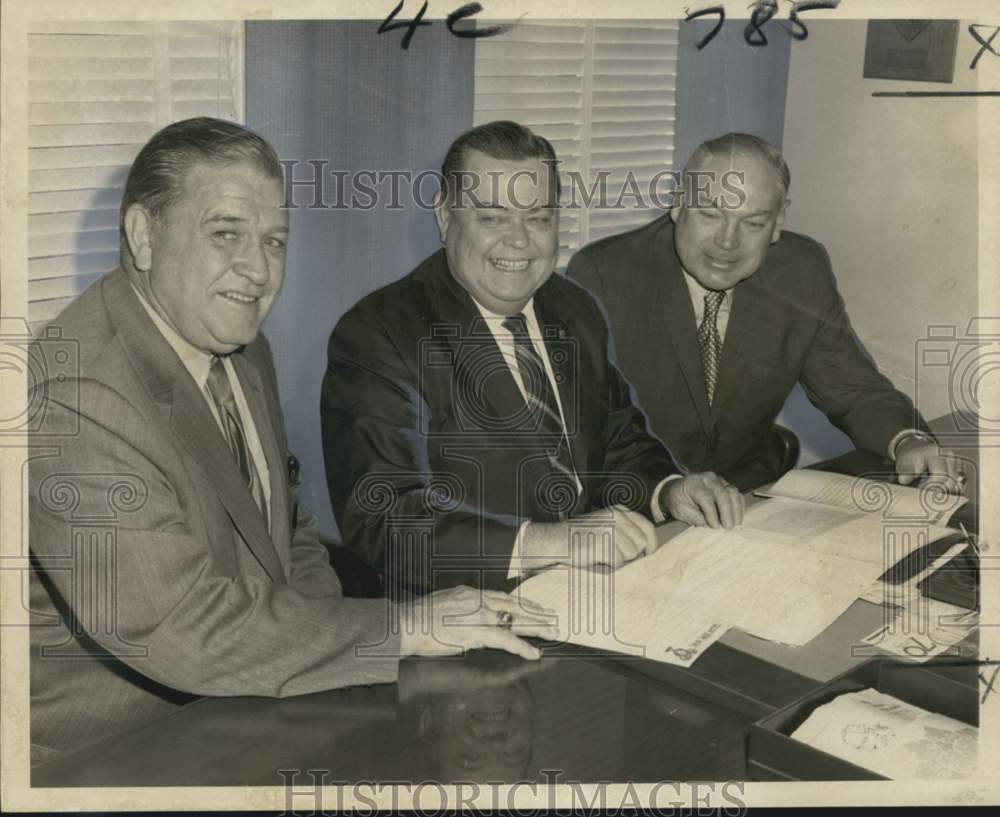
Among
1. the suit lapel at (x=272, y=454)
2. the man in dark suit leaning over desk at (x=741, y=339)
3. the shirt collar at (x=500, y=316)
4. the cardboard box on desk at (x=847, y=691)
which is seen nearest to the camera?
the cardboard box on desk at (x=847, y=691)

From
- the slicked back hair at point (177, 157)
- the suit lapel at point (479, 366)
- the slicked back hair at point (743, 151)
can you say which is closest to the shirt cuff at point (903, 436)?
the slicked back hair at point (743, 151)

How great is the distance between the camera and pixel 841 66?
2447 millimetres

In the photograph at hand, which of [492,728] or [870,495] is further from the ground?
[870,495]

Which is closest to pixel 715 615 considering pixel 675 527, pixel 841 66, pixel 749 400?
pixel 675 527

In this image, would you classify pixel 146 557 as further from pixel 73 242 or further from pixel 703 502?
pixel 703 502

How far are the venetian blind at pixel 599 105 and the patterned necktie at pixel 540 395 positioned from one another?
0.55ft

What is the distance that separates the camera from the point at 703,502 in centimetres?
250

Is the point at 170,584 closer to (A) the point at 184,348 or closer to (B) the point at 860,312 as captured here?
(A) the point at 184,348

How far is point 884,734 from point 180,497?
1.28 m

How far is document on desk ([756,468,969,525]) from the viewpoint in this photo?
2.53 metres

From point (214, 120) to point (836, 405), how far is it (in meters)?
1.39

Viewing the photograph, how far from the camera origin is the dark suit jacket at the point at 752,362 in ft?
8.27

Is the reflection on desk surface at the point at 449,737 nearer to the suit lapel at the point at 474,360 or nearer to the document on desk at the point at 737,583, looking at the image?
the document on desk at the point at 737,583

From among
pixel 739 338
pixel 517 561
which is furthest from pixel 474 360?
pixel 739 338
